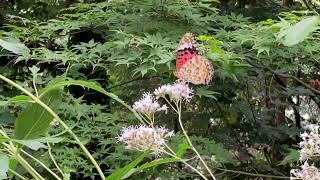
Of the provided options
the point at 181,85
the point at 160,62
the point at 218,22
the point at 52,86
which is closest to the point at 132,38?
the point at 160,62

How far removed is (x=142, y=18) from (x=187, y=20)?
147 mm

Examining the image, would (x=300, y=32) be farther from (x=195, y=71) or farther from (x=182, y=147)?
(x=195, y=71)

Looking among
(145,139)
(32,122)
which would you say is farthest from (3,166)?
(145,139)

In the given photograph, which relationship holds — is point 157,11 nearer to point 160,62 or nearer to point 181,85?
point 160,62

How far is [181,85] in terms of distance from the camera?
84cm

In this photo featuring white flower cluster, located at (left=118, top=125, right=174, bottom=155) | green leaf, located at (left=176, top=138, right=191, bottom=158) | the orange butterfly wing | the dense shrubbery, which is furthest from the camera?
the dense shrubbery

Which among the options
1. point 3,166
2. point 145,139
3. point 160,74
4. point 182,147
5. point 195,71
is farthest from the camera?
point 160,74

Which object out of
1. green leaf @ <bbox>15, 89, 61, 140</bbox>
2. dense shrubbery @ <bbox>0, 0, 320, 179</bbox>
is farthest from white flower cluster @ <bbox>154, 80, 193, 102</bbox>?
green leaf @ <bbox>15, 89, 61, 140</bbox>

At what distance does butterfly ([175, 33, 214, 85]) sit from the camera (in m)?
1.01

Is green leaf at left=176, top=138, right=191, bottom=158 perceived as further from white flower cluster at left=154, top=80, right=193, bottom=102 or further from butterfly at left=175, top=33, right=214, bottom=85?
butterfly at left=175, top=33, right=214, bottom=85

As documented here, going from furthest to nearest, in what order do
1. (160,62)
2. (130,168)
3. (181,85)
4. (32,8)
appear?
(32,8), (160,62), (181,85), (130,168)

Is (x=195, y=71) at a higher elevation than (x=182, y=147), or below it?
below

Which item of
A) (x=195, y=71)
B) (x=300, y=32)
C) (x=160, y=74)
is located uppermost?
(x=300, y=32)

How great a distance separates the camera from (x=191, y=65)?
1057mm
